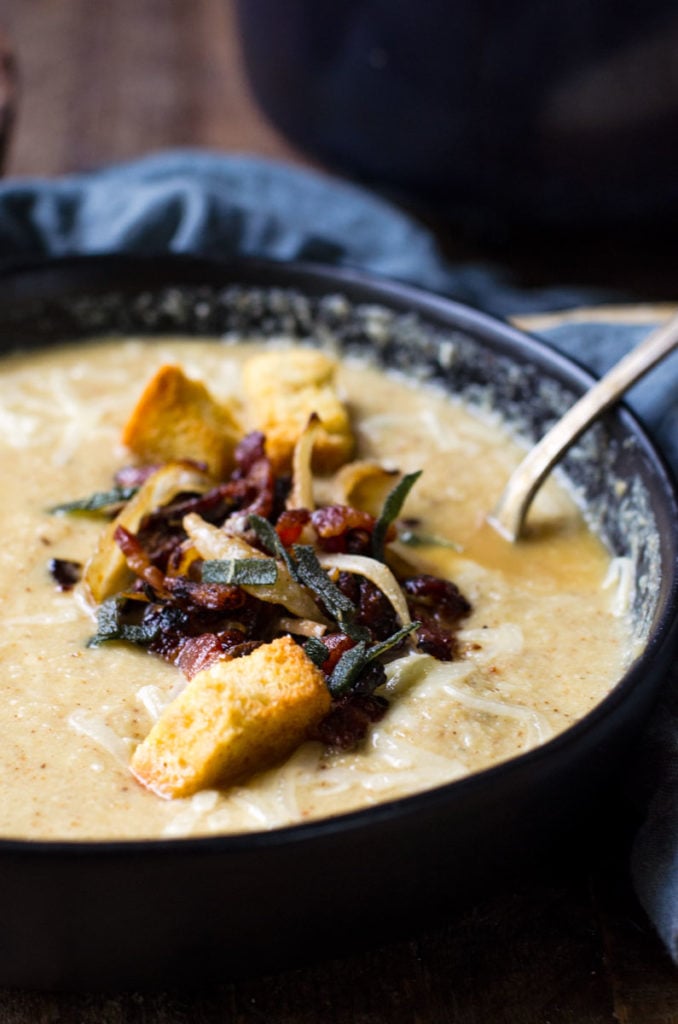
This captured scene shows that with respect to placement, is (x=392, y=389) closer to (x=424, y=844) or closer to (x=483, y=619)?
(x=483, y=619)

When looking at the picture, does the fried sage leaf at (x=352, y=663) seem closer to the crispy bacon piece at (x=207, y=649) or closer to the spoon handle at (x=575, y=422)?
the crispy bacon piece at (x=207, y=649)

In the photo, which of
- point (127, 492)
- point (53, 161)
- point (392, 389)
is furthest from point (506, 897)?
point (53, 161)

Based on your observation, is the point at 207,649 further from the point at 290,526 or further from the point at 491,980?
the point at 491,980

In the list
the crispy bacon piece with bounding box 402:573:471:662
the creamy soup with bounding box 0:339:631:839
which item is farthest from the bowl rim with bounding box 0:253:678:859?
the crispy bacon piece with bounding box 402:573:471:662

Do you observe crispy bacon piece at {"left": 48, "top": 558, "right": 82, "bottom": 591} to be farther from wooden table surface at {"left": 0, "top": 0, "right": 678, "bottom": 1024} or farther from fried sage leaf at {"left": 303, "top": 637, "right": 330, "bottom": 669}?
wooden table surface at {"left": 0, "top": 0, "right": 678, "bottom": 1024}

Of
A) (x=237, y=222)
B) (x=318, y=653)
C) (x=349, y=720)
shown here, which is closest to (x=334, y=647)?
(x=318, y=653)

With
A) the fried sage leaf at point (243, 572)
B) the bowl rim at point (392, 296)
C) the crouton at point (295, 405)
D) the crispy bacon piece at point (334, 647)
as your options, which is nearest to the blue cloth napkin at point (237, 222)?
the bowl rim at point (392, 296)

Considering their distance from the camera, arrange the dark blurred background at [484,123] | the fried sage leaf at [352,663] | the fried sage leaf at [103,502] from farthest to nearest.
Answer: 1. the dark blurred background at [484,123]
2. the fried sage leaf at [103,502]
3. the fried sage leaf at [352,663]

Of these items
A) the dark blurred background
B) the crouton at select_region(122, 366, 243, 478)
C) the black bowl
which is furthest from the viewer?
the dark blurred background
